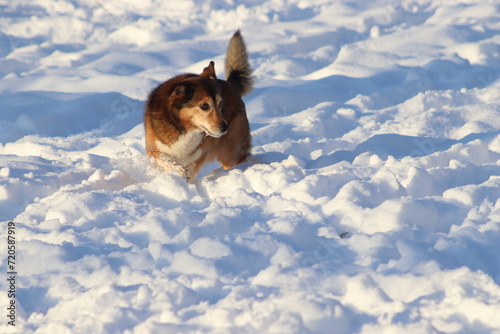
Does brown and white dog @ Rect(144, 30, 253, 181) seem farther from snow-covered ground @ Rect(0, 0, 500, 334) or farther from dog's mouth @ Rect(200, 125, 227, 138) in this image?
snow-covered ground @ Rect(0, 0, 500, 334)

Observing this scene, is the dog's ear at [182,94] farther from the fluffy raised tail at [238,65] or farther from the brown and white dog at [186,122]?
the fluffy raised tail at [238,65]

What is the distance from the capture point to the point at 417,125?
18.3 feet

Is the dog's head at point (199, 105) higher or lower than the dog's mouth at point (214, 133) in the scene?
higher

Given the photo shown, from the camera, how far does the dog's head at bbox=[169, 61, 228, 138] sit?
426 centimetres

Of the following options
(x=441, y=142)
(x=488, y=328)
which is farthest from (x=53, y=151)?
(x=488, y=328)

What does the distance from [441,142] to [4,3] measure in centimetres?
1057

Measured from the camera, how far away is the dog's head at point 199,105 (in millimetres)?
4262

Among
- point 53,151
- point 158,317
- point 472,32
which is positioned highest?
point 158,317

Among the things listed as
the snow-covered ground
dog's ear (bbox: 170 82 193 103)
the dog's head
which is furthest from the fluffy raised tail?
dog's ear (bbox: 170 82 193 103)

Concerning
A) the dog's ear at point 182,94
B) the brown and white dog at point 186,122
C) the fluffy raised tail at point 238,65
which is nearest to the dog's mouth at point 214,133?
the brown and white dog at point 186,122

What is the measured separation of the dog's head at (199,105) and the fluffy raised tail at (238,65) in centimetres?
85

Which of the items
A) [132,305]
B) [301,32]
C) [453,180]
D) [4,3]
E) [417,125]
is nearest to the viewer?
[132,305]

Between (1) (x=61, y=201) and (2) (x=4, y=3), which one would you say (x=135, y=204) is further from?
(2) (x=4, y=3)

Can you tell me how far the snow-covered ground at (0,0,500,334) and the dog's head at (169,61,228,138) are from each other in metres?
0.39
